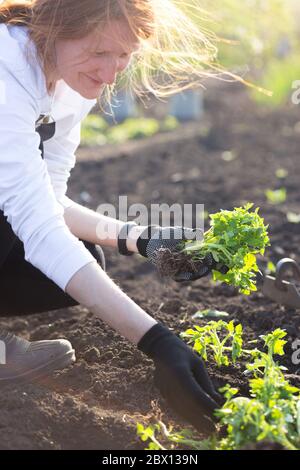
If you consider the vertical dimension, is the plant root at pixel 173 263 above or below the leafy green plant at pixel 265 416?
above

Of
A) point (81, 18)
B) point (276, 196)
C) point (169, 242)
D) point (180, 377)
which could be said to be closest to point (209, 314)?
point (169, 242)

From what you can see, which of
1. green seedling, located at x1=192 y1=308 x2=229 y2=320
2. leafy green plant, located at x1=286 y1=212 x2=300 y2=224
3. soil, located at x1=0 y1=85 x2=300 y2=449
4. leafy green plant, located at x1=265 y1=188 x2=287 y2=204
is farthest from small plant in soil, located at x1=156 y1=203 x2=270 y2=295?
leafy green plant, located at x1=265 y1=188 x2=287 y2=204

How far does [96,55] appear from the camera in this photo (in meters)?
2.34

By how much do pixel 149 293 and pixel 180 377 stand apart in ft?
5.81

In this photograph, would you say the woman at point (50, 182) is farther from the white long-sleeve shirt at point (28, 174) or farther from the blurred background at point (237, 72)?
the blurred background at point (237, 72)

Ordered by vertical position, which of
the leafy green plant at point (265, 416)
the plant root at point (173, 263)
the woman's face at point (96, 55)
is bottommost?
the leafy green plant at point (265, 416)

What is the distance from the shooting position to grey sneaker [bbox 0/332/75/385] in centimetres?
267

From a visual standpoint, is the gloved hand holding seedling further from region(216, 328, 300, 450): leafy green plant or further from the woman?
region(216, 328, 300, 450): leafy green plant

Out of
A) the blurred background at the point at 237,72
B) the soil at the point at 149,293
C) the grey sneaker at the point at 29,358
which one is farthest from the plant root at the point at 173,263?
the blurred background at the point at 237,72

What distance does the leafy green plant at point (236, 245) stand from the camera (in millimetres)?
2527

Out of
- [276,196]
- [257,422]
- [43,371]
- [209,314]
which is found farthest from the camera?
[276,196]

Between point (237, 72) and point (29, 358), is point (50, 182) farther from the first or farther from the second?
point (237, 72)
